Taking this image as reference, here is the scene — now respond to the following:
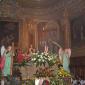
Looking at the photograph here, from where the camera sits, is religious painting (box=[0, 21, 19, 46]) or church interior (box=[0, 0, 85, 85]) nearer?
church interior (box=[0, 0, 85, 85])

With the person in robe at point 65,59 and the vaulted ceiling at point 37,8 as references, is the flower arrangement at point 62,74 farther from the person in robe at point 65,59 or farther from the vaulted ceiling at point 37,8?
the vaulted ceiling at point 37,8

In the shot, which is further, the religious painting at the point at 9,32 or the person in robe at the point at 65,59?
the religious painting at the point at 9,32

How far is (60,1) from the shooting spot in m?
21.3

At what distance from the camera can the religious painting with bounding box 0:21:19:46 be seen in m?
21.1

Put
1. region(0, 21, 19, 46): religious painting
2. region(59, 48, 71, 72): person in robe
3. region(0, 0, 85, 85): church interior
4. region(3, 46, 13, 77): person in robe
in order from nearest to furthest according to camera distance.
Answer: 1. region(3, 46, 13, 77): person in robe
2. region(59, 48, 71, 72): person in robe
3. region(0, 0, 85, 85): church interior
4. region(0, 21, 19, 46): religious painting

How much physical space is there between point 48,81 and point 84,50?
7.05 m

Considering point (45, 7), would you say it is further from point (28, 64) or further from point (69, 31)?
point (28, 64)

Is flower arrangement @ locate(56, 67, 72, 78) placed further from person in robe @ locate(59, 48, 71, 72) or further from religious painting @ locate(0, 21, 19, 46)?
religious painting @ locate(0, 21, 19, 46)

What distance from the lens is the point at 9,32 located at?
842 inches

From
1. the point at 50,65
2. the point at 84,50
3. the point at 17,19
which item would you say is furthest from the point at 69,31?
the point at 50,65

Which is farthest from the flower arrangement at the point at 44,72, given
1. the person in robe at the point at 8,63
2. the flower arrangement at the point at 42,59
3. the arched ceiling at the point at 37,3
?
the arched ceiling at the point at 37,3

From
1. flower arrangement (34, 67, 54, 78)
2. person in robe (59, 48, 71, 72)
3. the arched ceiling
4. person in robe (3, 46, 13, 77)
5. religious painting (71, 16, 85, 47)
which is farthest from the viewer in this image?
the arched ceiling

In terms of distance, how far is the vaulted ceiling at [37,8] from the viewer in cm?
2061

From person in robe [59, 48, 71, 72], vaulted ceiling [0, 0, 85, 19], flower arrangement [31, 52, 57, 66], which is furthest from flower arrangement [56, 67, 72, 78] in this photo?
vaulted ceiling [0, 0, 85, 19]
